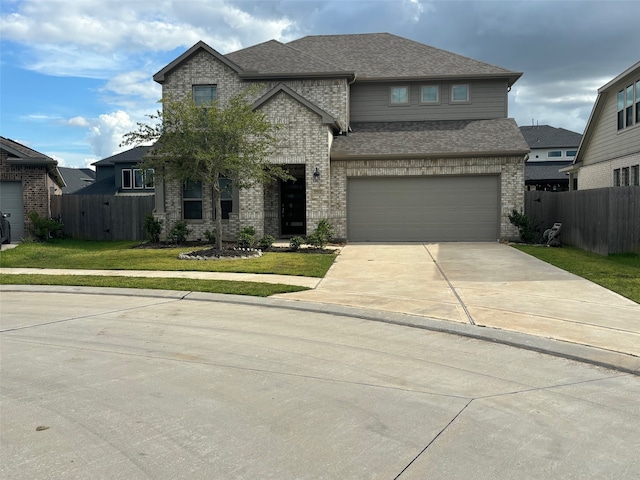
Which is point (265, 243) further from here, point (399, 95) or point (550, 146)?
point (550, 146)

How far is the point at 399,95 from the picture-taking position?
26.0 m

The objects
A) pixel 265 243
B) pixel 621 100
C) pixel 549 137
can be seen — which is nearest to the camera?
pixel 265 243

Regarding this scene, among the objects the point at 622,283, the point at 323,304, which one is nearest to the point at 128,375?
the point at 323,304

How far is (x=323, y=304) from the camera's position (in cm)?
1045

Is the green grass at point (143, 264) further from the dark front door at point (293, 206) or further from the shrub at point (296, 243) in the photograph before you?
the dark front door at point (293, 206)

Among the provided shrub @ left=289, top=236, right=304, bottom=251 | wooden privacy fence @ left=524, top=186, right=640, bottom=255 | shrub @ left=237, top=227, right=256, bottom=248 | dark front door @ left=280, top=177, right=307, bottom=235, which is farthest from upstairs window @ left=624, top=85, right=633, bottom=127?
shrub @ left=237, top=227, right=256, bottom=248

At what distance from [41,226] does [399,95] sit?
15.7 meters

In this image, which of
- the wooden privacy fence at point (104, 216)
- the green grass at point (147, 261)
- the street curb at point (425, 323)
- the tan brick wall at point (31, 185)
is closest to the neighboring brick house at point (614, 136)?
the green grass at point (147, 261)

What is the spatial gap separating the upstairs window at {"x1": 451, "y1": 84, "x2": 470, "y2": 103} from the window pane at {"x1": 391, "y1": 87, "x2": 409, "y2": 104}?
2.01m

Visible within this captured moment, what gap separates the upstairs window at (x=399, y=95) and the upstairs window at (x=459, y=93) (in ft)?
6.58

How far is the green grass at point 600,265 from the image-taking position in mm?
11959

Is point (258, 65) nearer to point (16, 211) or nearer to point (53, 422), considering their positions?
point (16, 211)

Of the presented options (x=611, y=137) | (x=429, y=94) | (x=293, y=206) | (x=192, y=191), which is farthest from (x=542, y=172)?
(x=192, y=191)

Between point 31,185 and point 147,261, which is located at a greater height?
point 31,185
